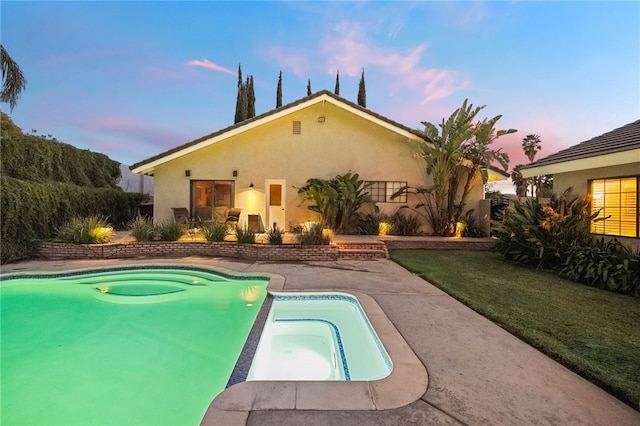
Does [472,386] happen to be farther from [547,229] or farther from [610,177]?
[610,177]

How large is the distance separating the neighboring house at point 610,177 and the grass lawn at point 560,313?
237 cm

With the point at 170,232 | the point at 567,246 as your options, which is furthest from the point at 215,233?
the point at 567,246

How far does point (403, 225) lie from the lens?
12703 millimetres

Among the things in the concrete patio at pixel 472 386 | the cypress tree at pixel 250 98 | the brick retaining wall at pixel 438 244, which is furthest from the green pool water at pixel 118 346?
the cypress tree at pixel 250 98

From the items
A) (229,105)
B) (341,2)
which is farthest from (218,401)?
(229,105)

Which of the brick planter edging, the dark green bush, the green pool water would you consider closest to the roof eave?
the dark green bush

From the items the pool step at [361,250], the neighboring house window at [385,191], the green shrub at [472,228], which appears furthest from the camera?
the neighboring house window at [385,191]

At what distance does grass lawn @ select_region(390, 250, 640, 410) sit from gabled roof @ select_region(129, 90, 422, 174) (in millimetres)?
6585

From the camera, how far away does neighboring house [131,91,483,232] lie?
1316cm

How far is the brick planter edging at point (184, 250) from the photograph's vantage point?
9.04 metres

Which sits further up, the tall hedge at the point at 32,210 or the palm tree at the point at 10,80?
the palm tree at the point at 10,80

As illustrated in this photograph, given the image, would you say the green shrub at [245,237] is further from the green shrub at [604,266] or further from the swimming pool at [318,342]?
the green shrub at [604,266]

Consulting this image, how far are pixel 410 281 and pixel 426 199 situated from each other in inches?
Answer: 293

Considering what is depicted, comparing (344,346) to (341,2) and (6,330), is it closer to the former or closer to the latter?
(6,330)
